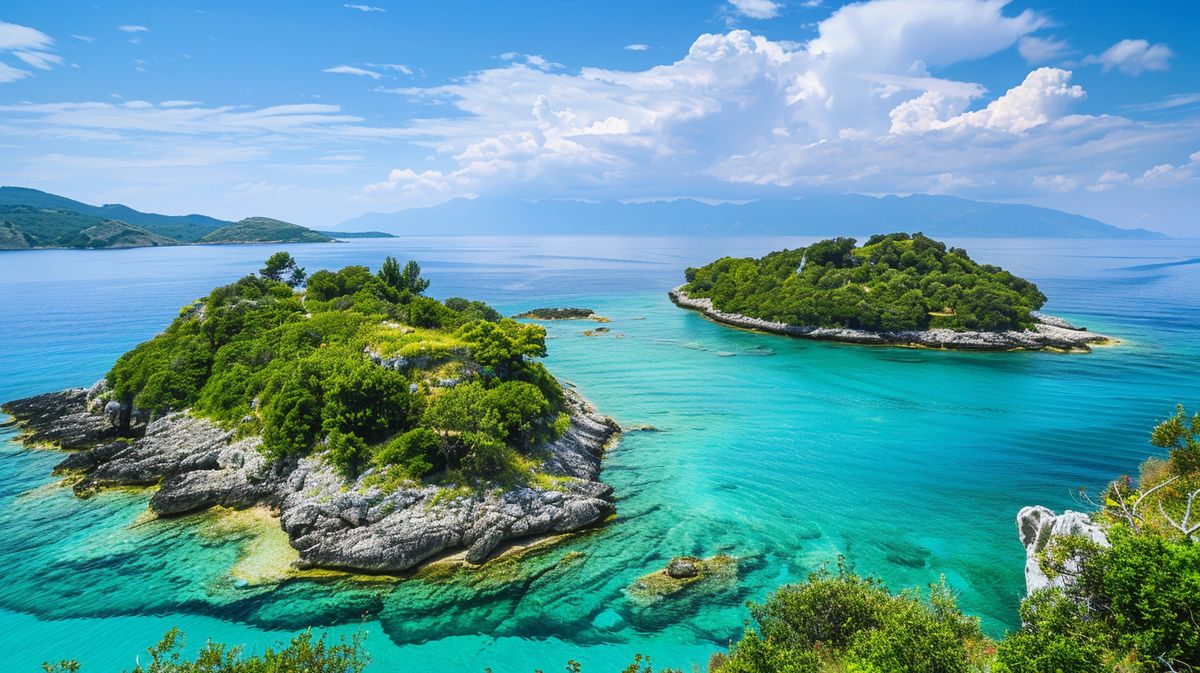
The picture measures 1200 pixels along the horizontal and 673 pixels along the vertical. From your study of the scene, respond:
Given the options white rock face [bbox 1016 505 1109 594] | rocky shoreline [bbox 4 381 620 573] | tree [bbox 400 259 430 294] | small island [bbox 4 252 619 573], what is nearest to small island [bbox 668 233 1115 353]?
small island [bbox 4 252 619 573]

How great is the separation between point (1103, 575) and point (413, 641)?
1055 inches

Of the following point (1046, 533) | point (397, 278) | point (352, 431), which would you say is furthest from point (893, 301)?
point (352, 431)

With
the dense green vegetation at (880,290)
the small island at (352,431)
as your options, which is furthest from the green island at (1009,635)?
the dense green vegetation at (880,290)

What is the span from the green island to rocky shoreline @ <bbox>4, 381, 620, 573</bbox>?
1183cm

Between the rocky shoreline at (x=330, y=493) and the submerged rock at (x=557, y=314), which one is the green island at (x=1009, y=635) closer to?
the rocky shoreline at (x=330, y=493)

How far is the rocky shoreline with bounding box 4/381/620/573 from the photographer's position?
3069 cm

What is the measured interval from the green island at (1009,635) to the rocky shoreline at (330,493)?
38.8 feet

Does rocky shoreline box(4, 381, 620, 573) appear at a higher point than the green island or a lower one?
lower

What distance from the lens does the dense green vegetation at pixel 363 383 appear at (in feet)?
117

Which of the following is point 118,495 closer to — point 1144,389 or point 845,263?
point 1144,389

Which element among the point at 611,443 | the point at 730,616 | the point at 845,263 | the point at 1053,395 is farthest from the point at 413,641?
the point at 845,263

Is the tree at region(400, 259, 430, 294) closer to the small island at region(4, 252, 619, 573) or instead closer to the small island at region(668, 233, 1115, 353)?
the small island at region(4, 252, 619, 573)

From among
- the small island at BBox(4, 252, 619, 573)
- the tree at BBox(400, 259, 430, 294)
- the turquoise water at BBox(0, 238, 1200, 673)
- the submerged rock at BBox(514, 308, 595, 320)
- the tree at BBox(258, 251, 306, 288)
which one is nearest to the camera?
the turquoise water at BBox(0, 238, 1200, 673)

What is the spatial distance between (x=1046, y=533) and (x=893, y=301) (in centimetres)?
7527
